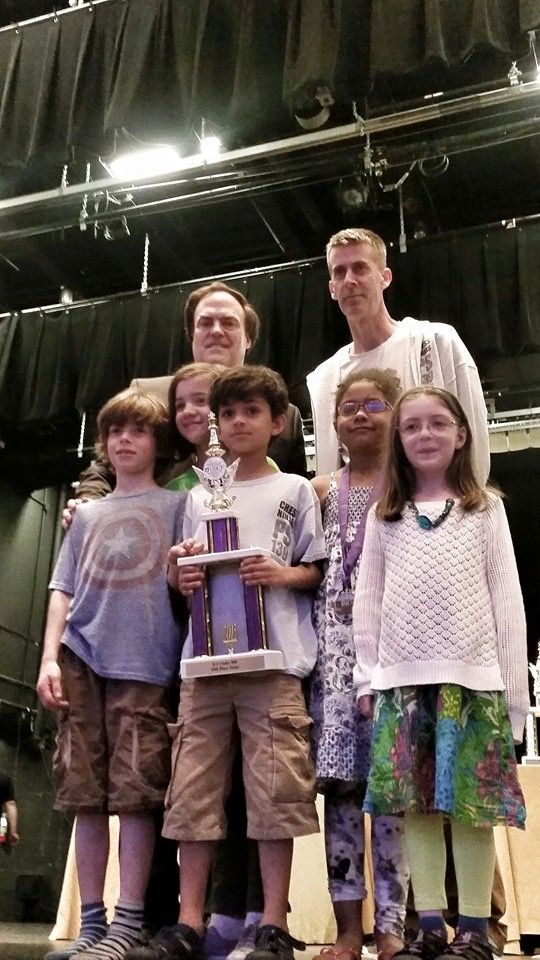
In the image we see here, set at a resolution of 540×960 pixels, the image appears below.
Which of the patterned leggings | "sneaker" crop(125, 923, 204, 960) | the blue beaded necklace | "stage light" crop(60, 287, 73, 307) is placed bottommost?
"sneaker" crop(125, 923, 204, 960)

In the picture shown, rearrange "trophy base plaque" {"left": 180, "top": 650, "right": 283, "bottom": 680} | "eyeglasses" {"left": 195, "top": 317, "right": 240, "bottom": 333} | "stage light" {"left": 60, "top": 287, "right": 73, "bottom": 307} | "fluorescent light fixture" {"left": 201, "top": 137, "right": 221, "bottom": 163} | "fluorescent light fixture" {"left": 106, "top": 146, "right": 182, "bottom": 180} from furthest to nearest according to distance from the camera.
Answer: "stage light" {"left": 60, "top": 287, "right": 73, "bottom": 307}
"fluorescent light fixture" {"left": 106, "top": 146, "right": 182, "bottom": 180}
"fluorescent light fixture" {"left": 201, "top": 137, "right": 221, "bottom": 163}
"eyeglasses" {"left": 195, "top": 317, "right": 240, "bottom": 333}
"trophy base plaque" {"left": 180, "top": 650, "right": 283, "bottom": 680}

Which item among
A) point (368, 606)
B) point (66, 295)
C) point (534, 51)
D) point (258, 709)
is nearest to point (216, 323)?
point (368, 606)

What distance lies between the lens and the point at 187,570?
1.73 m

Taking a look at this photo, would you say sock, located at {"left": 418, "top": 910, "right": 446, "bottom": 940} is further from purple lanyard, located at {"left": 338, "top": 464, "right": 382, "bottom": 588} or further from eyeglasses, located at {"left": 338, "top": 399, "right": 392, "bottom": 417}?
eyeglasses, located at {"left": 338, "top": 399, "right": 392, "bottom": 417}

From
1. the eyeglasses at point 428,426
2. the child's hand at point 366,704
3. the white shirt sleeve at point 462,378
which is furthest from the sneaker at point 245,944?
the white shirt sleeve at point 462,378

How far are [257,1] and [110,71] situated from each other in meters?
0.80

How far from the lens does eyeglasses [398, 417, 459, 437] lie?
1.74 meters

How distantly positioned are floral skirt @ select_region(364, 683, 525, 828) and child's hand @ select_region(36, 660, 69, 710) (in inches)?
24.0

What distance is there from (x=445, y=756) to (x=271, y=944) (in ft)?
1.37

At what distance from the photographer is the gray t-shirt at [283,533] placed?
173 cm

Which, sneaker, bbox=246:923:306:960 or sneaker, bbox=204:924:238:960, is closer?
sneaker, bbox=246:923:306:960

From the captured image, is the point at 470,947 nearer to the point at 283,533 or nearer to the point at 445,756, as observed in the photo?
the point at 445,756

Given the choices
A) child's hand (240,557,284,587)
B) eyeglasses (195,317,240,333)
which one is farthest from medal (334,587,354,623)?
eyeglasses (195,317,240,333)

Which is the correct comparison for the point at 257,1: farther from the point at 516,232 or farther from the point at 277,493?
the point at 277,493
